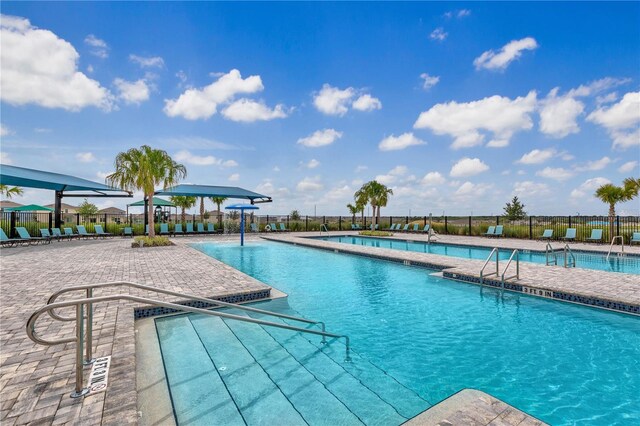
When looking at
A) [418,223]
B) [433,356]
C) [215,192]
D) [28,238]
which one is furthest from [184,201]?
[433,356]

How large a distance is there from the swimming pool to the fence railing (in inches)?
542

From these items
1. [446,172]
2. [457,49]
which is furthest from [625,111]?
[446,172]

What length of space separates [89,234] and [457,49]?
21018 mm

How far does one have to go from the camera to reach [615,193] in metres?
15.5

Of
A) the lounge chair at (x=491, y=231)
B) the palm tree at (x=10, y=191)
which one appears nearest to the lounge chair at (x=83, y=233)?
the palm tree at (x=10, y=191)

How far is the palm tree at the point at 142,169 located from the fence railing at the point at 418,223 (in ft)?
19.7

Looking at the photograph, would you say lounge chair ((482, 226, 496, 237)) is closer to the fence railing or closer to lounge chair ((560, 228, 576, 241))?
the fence railing

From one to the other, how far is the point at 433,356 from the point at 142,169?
1418cm

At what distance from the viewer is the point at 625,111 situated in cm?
1184

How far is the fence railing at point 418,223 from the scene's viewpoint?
15.6m

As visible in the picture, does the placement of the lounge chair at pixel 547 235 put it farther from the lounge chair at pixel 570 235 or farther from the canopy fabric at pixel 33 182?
the canopy fabric at pixel 33 182

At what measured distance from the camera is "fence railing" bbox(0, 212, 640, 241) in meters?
15.6

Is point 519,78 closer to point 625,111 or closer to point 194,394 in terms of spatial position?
point 625,111

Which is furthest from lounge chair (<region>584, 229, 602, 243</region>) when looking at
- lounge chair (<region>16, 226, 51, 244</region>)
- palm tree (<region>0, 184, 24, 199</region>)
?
palm tree (<region>0, 184, 24, 199</region>)
